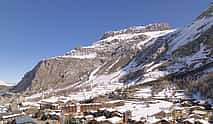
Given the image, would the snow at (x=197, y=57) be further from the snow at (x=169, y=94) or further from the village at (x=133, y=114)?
the village at (x=133, y=114)

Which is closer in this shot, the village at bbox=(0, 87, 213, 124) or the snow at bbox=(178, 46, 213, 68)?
the village at bbox=(0, 87, 213, 124)

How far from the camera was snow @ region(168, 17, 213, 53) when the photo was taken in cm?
15562

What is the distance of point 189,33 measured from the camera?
168000 mm

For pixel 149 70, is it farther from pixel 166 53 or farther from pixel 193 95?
pixel 193 95

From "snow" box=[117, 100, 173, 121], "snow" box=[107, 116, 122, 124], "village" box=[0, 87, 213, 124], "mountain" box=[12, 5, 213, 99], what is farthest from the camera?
"mountain" box=[12, 5, 213, 99]

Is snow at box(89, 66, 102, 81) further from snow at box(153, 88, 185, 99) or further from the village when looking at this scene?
the village

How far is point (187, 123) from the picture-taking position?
46469 mm

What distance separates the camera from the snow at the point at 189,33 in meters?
156

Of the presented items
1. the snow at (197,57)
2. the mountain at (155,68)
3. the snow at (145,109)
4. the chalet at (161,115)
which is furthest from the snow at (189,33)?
the chalet at (161,115)

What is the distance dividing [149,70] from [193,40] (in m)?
29.4

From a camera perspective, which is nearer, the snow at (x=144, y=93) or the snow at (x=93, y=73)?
the snow at (x=144, y=93)

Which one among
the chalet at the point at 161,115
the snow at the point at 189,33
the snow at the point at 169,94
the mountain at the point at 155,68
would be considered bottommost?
the chalet at the point at 161,115

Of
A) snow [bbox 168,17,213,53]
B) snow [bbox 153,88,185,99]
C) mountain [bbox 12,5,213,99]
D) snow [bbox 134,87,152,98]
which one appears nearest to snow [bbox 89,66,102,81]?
mountain [bbox 12,5,213,99]

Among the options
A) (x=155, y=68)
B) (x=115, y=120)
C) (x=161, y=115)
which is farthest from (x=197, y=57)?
(x=115, y=120)
